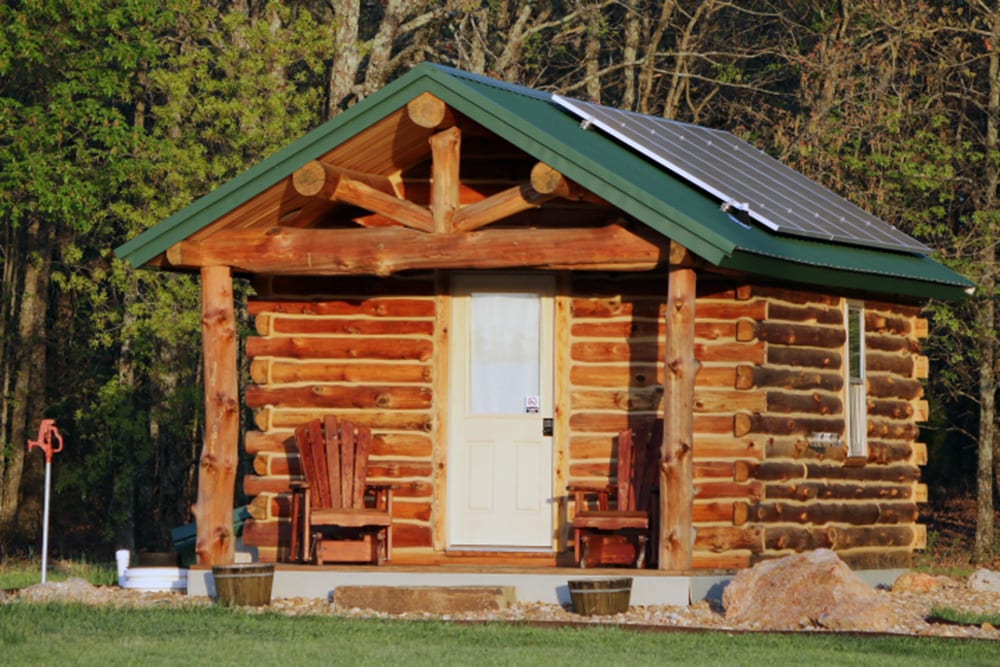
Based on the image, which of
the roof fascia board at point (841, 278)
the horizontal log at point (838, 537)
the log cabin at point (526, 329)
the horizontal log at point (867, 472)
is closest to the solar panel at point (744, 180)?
the log cabin at point (526, 329)

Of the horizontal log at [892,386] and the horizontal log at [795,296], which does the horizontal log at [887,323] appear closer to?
the horizontal log at [892,386]

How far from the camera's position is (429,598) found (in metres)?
13.7

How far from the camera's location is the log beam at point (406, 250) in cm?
1422

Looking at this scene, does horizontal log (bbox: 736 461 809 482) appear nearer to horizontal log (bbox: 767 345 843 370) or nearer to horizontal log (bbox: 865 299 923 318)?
horizontal log (bbox: 767 345 843 370)

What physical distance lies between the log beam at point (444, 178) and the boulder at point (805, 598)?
12.4ft

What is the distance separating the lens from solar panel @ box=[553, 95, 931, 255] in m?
15.3

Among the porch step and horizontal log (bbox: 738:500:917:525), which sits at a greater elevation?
horizontal log (bbox: 738:500:917:525)

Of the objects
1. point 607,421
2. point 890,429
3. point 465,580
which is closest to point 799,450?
point 607,421

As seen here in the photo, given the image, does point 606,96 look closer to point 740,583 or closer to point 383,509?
point 383,509

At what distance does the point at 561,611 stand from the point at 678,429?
1.70m

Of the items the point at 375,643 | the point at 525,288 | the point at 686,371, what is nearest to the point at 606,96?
the point at 525,288

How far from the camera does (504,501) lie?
633 inches

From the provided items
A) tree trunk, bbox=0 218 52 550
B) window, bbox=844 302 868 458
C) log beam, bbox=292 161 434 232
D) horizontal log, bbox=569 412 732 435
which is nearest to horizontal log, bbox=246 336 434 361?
Answer: horizontal log, bbox=569 412 732 435

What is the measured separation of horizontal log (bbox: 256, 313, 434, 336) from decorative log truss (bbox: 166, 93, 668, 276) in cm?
117
